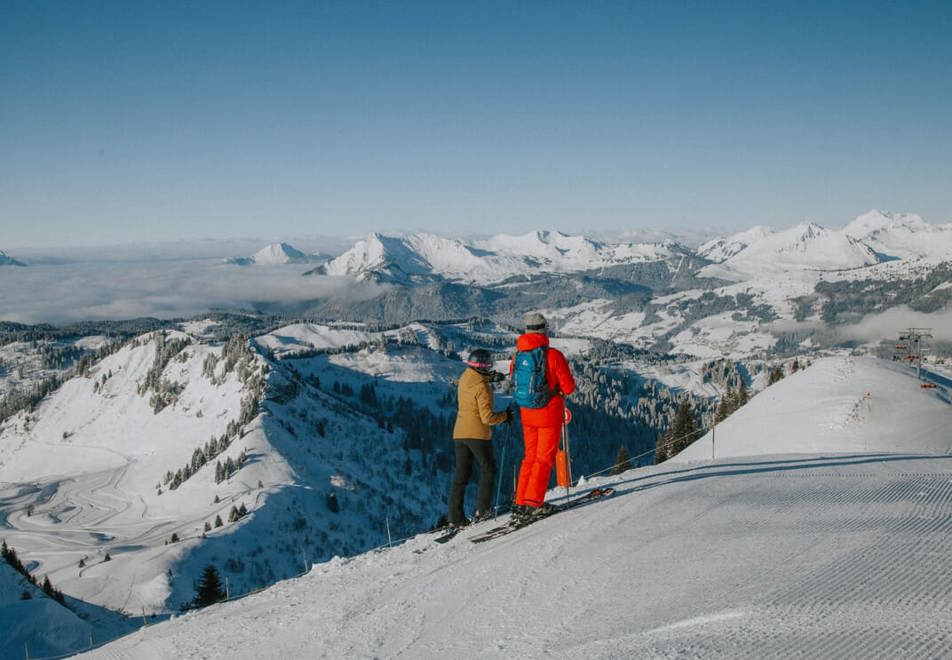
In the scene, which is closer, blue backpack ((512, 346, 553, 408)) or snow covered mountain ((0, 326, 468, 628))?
blue backpack ((512, 346, 553, 408))

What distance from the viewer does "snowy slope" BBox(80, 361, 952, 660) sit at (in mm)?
5449

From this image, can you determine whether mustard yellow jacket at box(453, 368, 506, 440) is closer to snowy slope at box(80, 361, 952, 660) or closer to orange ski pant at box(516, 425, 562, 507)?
orange ski pant at box(516, 425, 562, 507)

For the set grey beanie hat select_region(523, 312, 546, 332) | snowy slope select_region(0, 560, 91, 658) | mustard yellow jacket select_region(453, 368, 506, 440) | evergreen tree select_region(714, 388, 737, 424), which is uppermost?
grey beanie hat select_region(523, 312, 546, 332)

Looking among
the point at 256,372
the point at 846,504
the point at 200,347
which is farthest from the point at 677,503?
the point at 200,347

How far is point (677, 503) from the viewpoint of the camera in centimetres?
1065

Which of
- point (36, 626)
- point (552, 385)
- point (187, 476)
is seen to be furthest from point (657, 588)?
point (187, 476)

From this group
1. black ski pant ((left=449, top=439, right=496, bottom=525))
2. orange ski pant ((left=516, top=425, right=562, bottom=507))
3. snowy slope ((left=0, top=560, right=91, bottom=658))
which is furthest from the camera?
snowy slope ((left=0, top=560, right=91, bottom=658))

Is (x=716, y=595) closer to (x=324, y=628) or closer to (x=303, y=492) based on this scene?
(x=324, y=628)

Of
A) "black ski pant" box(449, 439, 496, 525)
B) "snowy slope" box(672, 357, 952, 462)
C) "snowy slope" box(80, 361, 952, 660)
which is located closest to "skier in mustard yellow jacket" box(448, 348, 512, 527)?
"black ski pant" box(449, 439, 496, 525)

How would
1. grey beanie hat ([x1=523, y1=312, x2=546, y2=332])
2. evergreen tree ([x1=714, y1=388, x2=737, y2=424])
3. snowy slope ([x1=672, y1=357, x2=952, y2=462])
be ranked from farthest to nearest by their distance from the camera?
1. evergreen tree ([x1=714, y1=388, x2=737, y2=424])
2. snowy slope ([x1=672, y1=357, x2=952, y2=462])
3. grey beanie hat ([x1=523, y1=312, x2=546, y2=332])

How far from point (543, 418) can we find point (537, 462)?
0.90m

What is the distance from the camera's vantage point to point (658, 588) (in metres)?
6.95

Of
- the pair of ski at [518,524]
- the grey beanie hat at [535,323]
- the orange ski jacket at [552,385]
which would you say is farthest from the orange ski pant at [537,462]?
the grey beanie hat at [535,323]

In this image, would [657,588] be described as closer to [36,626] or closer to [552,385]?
[552,385]
